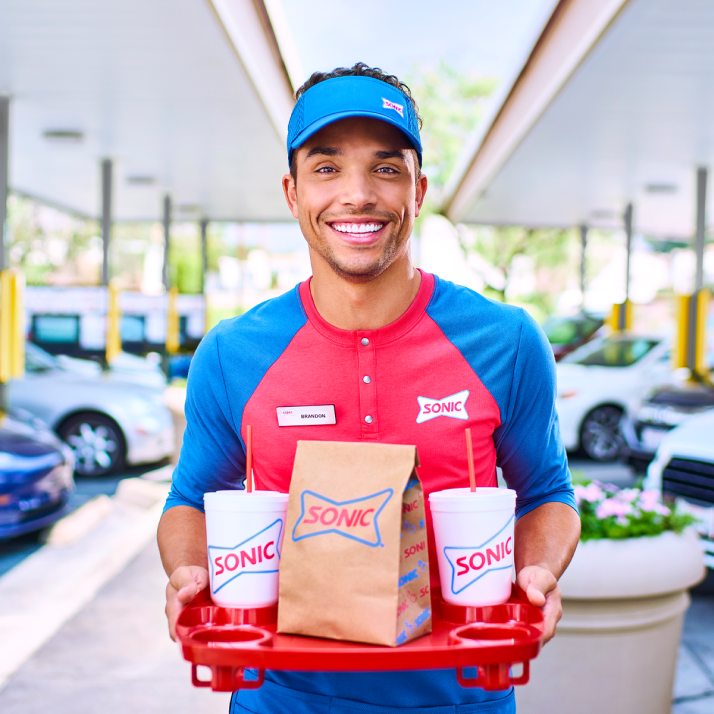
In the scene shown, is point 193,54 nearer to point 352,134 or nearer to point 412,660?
point 352,134

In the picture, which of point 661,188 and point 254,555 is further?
point 661,188

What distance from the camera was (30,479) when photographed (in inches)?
264

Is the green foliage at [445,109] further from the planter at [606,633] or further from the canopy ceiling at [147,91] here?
the planter at [606,633]

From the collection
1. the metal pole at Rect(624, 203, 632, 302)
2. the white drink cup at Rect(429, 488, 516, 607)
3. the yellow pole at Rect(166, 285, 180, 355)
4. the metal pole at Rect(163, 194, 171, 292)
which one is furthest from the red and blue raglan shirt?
the metal pole at Rect(624, 203, 632, 302)

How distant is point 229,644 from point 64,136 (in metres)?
10.6

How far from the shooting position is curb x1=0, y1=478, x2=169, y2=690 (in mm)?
5148

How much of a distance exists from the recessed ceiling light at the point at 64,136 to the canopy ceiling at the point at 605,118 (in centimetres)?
547

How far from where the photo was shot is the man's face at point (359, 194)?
1772 millimetres

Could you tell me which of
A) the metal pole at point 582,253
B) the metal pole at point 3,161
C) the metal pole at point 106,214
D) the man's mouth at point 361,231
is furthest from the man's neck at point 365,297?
the metal pole at point 582,253

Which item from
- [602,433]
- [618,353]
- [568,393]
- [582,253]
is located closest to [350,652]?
[568,393]

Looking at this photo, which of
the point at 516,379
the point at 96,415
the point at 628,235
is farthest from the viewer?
the point at 628,235

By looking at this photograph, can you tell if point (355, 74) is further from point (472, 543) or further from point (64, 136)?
point (64, 136)

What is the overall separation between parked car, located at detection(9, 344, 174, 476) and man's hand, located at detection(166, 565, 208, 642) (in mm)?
8580

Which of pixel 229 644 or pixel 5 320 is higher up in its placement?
pixel 5 320
